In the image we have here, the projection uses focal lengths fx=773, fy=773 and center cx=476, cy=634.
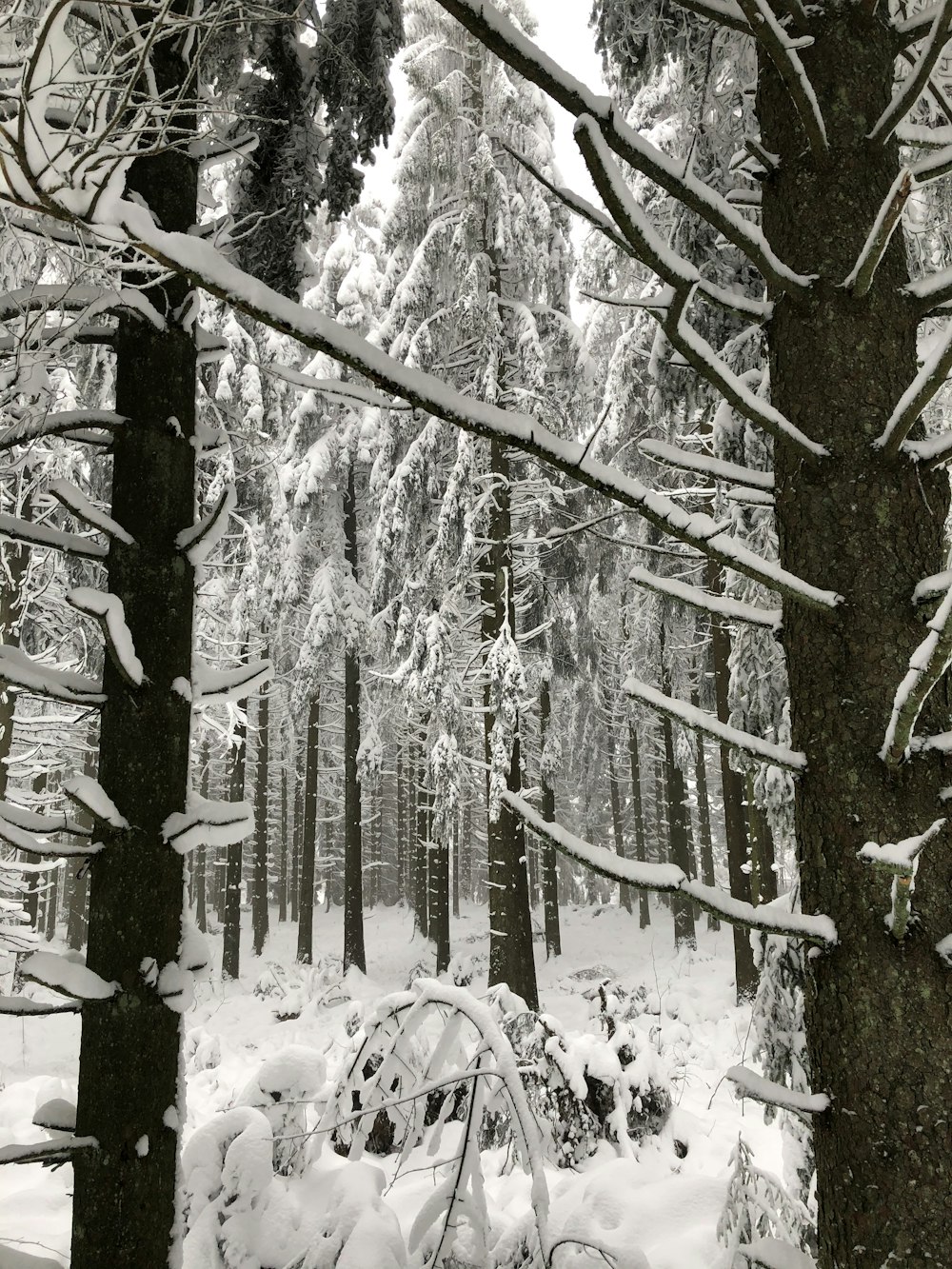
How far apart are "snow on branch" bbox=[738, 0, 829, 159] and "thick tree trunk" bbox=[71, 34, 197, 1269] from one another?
1445 millimetres

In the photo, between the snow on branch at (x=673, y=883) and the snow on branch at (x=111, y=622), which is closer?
the snow on branch at (x=673, y=883)

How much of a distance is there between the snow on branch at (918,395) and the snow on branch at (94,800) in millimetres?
1919

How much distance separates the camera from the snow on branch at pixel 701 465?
1.46 metres

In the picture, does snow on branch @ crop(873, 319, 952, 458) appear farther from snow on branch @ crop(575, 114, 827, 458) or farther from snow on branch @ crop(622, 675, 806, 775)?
snow on branch @ crop(622, 675, 806, 775)

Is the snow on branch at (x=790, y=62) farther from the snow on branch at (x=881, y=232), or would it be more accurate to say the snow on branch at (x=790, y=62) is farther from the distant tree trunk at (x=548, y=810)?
the distant tree trunk at (x=548, y=810)

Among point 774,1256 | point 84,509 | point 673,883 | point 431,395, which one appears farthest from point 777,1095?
point 84,509

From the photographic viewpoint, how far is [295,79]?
3.81 meters

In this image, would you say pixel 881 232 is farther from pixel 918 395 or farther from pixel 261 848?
pixel 261 848

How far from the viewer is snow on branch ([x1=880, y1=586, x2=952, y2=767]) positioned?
3.19ft

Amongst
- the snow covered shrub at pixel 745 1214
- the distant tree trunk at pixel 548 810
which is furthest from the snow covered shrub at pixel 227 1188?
the distant tree trunk at pixel 548 810

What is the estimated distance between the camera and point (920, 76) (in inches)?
48.4

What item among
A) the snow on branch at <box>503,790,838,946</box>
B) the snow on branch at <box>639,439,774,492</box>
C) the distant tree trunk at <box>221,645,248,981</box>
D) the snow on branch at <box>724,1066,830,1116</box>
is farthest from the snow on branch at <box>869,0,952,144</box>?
the distant tree trunk at <box>221,645,248,981</box>

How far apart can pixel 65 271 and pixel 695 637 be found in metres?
19.0

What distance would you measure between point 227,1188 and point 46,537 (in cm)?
248
